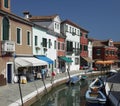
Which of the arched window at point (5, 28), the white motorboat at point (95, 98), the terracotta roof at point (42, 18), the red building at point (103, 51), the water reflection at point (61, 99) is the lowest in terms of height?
the water reflection at point (61, 99)

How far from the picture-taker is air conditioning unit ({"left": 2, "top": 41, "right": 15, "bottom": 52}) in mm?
22308

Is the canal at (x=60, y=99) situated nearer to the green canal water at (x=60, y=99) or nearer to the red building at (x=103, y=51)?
the green canal water at (x=60, y=99)

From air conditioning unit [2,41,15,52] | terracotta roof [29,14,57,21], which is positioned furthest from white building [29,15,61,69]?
air conditioning unit [2,41,15,52]

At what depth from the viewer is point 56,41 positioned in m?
39.5

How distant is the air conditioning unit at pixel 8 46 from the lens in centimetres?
2231

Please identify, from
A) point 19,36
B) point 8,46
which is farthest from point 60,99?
point 19,36

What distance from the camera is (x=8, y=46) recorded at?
22766 mm

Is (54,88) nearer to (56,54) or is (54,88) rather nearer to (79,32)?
(56,54)

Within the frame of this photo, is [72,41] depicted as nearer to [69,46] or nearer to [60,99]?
[69,46]

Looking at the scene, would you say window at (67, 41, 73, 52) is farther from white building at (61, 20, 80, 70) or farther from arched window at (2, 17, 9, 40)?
arched window at (2, 17, 9, 40)

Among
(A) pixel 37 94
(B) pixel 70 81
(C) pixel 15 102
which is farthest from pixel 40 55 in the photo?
(C) pixel 15 102

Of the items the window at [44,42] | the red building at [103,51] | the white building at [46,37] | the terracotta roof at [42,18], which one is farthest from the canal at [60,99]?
the red building at [103,51]

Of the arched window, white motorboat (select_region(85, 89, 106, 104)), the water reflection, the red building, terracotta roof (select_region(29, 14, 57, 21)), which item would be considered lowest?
the water reflection

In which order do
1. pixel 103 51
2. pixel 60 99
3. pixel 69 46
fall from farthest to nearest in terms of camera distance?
pixel 103 51 → pixel 69 46 → pixel 60 99
